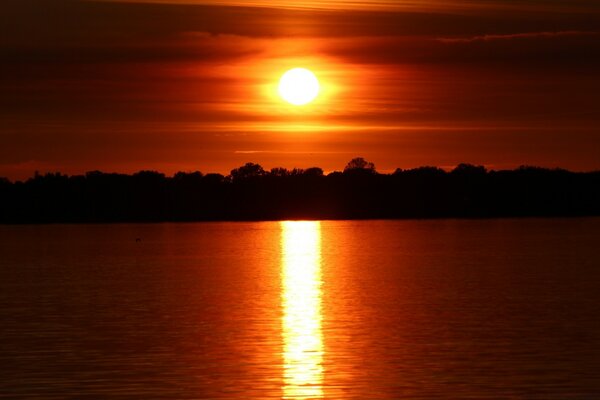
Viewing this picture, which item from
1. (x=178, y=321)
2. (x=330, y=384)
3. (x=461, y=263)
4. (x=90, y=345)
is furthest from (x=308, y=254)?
(x=330, y=384)

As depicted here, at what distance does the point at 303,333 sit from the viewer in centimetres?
3994

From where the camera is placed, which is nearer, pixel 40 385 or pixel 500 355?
pixel 40 385

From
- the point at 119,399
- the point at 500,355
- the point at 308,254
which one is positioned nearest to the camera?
the point at 119,399

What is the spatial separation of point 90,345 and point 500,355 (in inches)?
511

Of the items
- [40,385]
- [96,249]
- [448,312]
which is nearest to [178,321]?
[448,312]

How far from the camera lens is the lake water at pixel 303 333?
2936 centimetres

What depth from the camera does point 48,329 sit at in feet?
136

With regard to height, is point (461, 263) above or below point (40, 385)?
above

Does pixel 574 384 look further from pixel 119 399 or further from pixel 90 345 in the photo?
pixel 90 345

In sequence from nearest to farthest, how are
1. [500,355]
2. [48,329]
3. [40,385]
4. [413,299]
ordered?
[40,385] → [500,355] → [48,329] → [413,299]

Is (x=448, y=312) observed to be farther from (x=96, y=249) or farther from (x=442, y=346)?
(x=96, y=249)

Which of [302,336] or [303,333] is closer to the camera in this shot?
[302,336]

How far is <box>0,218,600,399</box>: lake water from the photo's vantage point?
2936cm

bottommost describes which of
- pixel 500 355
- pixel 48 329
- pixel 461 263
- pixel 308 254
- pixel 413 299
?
pixel 500 355
